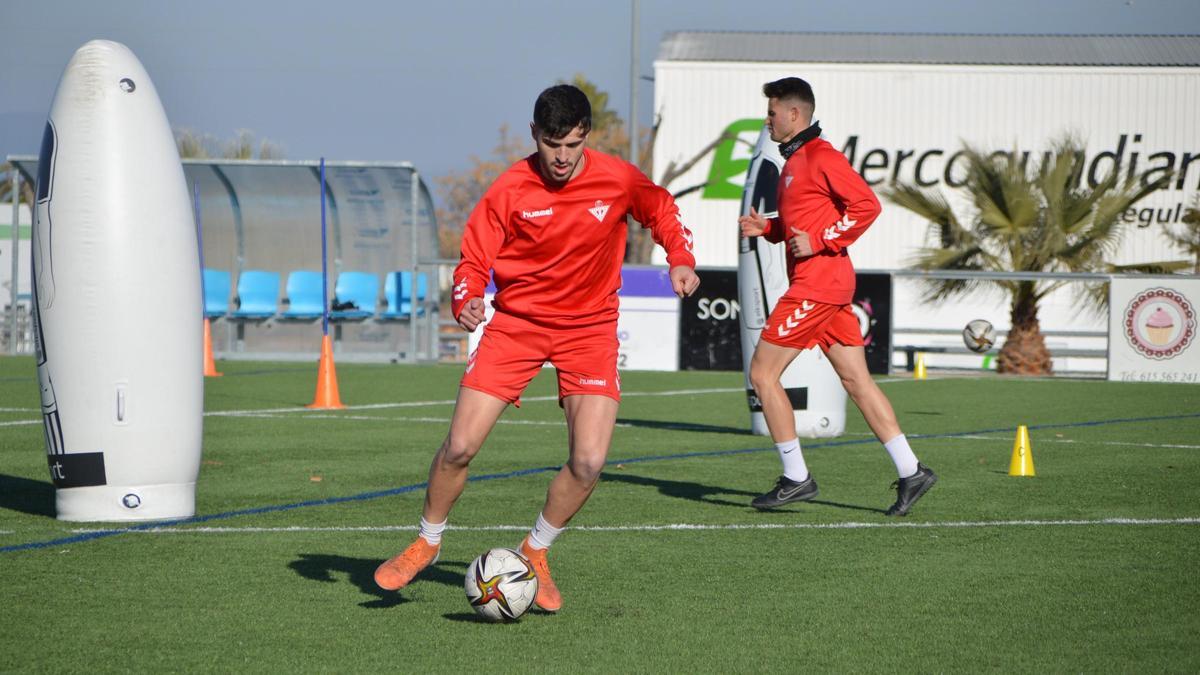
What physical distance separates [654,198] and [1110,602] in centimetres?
220

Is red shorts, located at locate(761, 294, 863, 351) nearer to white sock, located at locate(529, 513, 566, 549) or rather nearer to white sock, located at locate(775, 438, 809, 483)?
white sock, located at locate(775, 438, 809, 483)

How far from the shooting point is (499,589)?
17.2ft

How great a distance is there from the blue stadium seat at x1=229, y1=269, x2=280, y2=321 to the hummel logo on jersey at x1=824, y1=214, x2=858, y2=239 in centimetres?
2118

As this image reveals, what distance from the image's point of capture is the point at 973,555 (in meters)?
6.65

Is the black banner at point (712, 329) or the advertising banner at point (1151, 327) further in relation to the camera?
the black banner at point (712, 329)

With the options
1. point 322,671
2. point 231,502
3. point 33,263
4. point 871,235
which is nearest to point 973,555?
point 322,671

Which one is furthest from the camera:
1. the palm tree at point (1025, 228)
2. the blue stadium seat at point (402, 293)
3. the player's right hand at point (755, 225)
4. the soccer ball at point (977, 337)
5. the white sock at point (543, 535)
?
the blue stadium seat at point (402, 293)

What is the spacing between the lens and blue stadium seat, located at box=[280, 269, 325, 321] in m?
28.5

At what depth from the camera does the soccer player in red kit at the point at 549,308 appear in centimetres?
562

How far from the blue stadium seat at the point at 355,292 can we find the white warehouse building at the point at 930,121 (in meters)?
13.6

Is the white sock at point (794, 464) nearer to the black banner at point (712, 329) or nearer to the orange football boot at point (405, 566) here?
the orange football boot at point (405, 566)

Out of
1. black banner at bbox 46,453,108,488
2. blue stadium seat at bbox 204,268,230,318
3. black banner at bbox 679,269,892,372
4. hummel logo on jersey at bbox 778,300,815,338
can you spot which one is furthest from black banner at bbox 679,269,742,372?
black banner at bbox 46,453,108,488

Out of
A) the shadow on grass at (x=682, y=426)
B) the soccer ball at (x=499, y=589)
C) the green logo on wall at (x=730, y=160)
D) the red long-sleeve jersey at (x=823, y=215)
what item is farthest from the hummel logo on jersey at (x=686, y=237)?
the green logo on wall at (x=730, y=160)

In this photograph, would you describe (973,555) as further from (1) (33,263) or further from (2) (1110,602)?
(1) (33,263)
